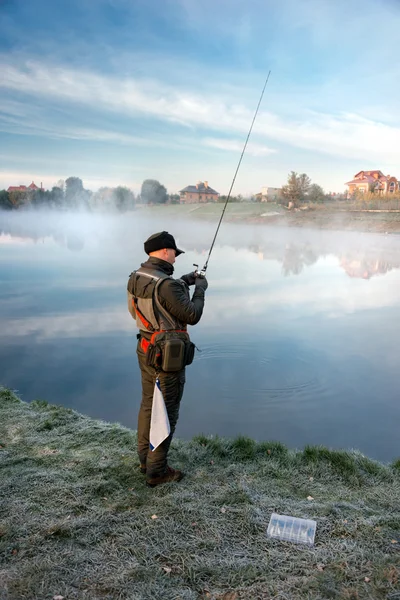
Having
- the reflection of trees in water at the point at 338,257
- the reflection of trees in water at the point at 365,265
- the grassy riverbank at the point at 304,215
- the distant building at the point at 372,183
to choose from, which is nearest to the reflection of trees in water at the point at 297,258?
the reflection of trees in water at the point at 338,257

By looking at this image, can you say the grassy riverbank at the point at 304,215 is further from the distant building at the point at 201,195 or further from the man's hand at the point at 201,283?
the man's hand at the point at 201,283

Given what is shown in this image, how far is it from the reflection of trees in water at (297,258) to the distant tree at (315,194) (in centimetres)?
1325

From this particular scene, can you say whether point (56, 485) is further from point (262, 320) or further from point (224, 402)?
point (262, 320)

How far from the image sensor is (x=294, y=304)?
42.0ft

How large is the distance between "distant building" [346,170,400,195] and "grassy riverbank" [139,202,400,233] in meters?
2.88

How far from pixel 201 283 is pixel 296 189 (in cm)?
3967

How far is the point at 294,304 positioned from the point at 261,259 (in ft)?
29.6

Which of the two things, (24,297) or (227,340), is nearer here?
(227,340)

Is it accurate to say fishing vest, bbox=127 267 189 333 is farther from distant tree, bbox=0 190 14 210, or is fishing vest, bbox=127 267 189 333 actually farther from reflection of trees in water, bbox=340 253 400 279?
distant tree, bbox=0 190 14 210

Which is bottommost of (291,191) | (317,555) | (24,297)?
(24,297)

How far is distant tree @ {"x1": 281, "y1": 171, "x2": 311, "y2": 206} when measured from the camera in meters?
41.4

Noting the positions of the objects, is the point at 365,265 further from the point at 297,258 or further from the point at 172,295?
the point at 172,295

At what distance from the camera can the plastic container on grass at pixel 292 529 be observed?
121 inches

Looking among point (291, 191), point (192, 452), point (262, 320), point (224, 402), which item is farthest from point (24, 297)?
point (291, 191)
